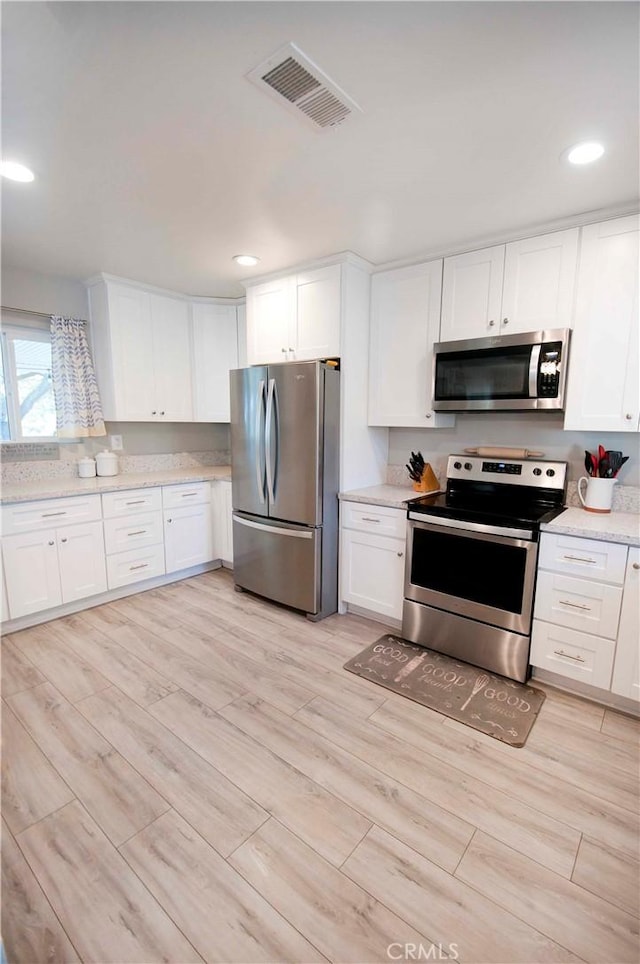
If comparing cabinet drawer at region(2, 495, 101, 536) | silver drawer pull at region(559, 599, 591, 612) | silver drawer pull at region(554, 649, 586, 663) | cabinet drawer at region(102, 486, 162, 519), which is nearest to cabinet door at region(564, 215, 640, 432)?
silver drawer pull at region(559, 599, 591, 612)

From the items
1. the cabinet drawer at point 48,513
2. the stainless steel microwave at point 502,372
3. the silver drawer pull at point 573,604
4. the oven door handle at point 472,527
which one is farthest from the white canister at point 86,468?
the silver drawer pull at point 573,604

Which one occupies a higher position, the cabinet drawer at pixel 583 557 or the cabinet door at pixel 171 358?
the cabinet door at pixel 171 358

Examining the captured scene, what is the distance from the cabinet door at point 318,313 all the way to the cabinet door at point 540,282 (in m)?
1.05

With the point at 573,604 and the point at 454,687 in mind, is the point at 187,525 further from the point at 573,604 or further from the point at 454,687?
the point at 573,604

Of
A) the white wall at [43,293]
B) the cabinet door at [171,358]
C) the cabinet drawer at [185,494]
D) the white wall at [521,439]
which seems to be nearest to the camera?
the white wall at [521,439]

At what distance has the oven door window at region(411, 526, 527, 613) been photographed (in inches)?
87.0

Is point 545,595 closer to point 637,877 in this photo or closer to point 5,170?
point 637,877

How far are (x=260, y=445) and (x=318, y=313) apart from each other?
1012 mm

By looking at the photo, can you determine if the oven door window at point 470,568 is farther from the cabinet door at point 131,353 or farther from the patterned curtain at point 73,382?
the patterned curtain at point 73,382

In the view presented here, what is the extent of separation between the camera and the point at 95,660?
2457mm

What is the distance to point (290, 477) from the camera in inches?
114

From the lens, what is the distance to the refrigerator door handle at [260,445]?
297 cm

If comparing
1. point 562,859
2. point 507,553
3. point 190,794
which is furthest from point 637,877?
point 190,794

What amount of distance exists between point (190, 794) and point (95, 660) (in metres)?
1.20
